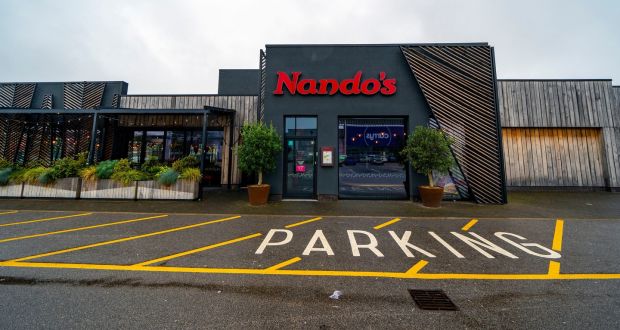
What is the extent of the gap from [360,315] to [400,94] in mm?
8777

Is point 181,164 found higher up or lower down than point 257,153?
lower down

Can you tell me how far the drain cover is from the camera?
2592mm

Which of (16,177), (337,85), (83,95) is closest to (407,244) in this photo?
(337,85)

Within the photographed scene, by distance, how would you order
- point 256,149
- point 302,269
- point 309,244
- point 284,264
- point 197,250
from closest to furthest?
1. point 302,269
2. point 284,264
3. point 197,250
4. point 309,244
5. point 256,149

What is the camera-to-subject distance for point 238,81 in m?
16.8

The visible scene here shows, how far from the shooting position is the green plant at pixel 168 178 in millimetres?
8602

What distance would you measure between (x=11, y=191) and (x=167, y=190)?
586cm

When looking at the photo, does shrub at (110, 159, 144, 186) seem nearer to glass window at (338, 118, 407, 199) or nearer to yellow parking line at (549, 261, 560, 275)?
glass window at (338, 118, 407, 199)

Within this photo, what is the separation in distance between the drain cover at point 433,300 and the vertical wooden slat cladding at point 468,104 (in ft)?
24.3

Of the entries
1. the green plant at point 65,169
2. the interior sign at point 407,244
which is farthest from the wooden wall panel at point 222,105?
the interior sign at point 407,244

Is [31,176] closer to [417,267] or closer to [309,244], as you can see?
[309,244]

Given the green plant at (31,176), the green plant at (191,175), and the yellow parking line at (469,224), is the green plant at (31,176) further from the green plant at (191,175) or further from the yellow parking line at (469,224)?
the yellow parking line at (469,224)

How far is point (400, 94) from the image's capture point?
30.3 feet

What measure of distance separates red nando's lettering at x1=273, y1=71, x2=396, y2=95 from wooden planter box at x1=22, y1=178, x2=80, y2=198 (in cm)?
855
